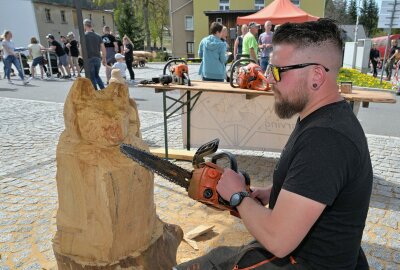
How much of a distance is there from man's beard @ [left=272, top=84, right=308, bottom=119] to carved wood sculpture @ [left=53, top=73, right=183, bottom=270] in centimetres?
81

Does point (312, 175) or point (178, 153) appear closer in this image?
point (312, 175)

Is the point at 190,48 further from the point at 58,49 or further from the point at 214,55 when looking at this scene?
the point at 214,55

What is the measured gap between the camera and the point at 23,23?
Answer: 3073 centimetres

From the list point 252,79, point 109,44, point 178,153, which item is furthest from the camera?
point 109,44

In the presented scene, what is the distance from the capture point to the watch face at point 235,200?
1247 millimetres

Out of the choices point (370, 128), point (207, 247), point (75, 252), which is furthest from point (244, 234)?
point (370, 128)

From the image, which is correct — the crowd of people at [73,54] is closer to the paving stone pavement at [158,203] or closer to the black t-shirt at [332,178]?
the paving stone pavement at [158,203]

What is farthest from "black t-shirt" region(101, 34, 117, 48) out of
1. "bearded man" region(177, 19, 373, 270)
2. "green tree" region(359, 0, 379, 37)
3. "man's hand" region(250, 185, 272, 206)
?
"green tree" region(359, 0, 379, 37)

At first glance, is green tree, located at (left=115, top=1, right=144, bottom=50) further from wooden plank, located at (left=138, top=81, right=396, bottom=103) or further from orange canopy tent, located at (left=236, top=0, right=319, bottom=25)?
wooden plank, located at (left=138, top=81, right=396, bottom=103)

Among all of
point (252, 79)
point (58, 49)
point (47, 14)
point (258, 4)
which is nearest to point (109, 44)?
point (58, 49)

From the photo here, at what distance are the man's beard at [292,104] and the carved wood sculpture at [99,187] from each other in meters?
0.81

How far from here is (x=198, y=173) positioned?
139cm

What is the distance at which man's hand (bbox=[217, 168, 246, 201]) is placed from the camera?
1.29 meters

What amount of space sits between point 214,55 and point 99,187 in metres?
4.28
